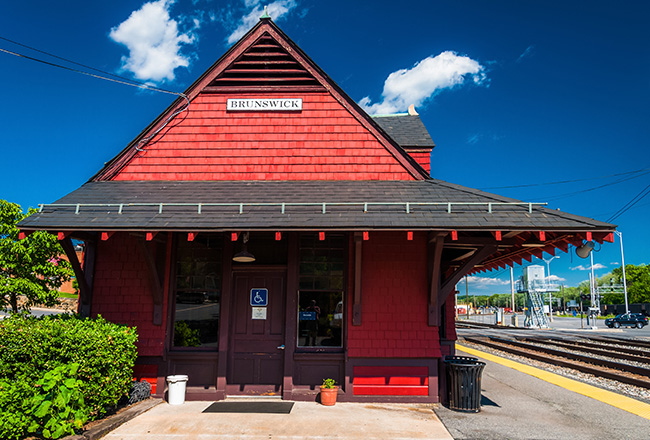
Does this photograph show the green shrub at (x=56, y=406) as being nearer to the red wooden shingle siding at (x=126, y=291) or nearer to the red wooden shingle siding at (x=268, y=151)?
the red wooden shingle siding at (x=126, y=291)

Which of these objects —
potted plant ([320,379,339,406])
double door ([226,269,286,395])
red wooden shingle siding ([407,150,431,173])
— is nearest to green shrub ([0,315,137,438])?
double door ([226,269,286,395])

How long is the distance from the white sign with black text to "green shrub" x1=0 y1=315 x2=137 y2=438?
542cm

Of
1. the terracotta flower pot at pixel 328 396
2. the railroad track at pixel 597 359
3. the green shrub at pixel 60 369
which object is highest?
the green shrub at pixel 60 369

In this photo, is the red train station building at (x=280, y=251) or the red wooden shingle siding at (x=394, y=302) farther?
the red wooden shingle siding at (x=394, y=302)

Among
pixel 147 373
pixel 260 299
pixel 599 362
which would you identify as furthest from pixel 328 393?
pixel 599 362

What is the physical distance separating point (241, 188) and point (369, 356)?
4292mm

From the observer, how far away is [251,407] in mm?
8180

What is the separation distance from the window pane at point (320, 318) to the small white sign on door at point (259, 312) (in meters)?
0.74

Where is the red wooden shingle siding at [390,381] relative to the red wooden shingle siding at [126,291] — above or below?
below

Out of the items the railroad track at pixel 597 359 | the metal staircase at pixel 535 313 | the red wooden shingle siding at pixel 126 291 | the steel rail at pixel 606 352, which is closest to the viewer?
the red wooden shingle siding at pixel 126 291

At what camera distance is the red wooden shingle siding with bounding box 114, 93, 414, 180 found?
10.1 meters

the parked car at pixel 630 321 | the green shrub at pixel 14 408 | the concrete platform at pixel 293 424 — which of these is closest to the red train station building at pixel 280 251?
the concrete platform at pixel 293 424

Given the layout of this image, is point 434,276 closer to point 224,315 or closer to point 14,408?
point 224,315

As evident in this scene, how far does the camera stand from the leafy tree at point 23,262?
567 inches
